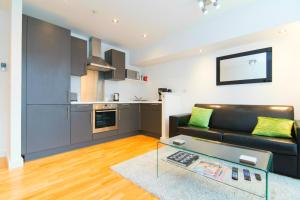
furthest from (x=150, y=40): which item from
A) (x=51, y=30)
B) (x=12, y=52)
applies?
(x=12, y=52)

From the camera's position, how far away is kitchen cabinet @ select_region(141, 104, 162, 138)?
12.2 ft

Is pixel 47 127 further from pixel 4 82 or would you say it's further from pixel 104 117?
pixel 104 117

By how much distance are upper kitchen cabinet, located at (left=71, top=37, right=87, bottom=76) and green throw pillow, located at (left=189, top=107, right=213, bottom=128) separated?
2516mm

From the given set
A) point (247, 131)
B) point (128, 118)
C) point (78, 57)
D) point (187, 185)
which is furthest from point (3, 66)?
point (247, 131)

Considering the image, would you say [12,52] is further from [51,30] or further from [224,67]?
[224,67]

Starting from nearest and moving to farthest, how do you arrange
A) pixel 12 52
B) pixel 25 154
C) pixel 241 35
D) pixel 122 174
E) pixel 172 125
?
pixel 122 174 → pixel 12 52 → pixel 25 154 → pixel 241 35 → pixel 172 125

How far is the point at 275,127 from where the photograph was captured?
7.18 feet

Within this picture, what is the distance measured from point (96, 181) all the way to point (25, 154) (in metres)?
1.40

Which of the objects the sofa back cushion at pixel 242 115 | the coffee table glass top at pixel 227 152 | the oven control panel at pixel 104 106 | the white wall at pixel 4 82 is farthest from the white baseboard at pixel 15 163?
the sofa back cushion at pixel 242 115

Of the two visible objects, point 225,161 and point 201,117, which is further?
point 201,117

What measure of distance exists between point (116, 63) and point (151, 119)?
172cm

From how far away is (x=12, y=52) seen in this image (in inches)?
81.8

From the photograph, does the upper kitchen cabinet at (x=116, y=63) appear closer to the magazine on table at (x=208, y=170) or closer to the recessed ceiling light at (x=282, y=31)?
the magazine on table at (x=208, y=170)

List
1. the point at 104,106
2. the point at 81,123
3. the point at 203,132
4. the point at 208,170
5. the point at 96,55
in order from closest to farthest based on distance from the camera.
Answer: the point at 208,170
the point at 203,132
the point at 81,123
the point at 104,106
the point at 96,55
